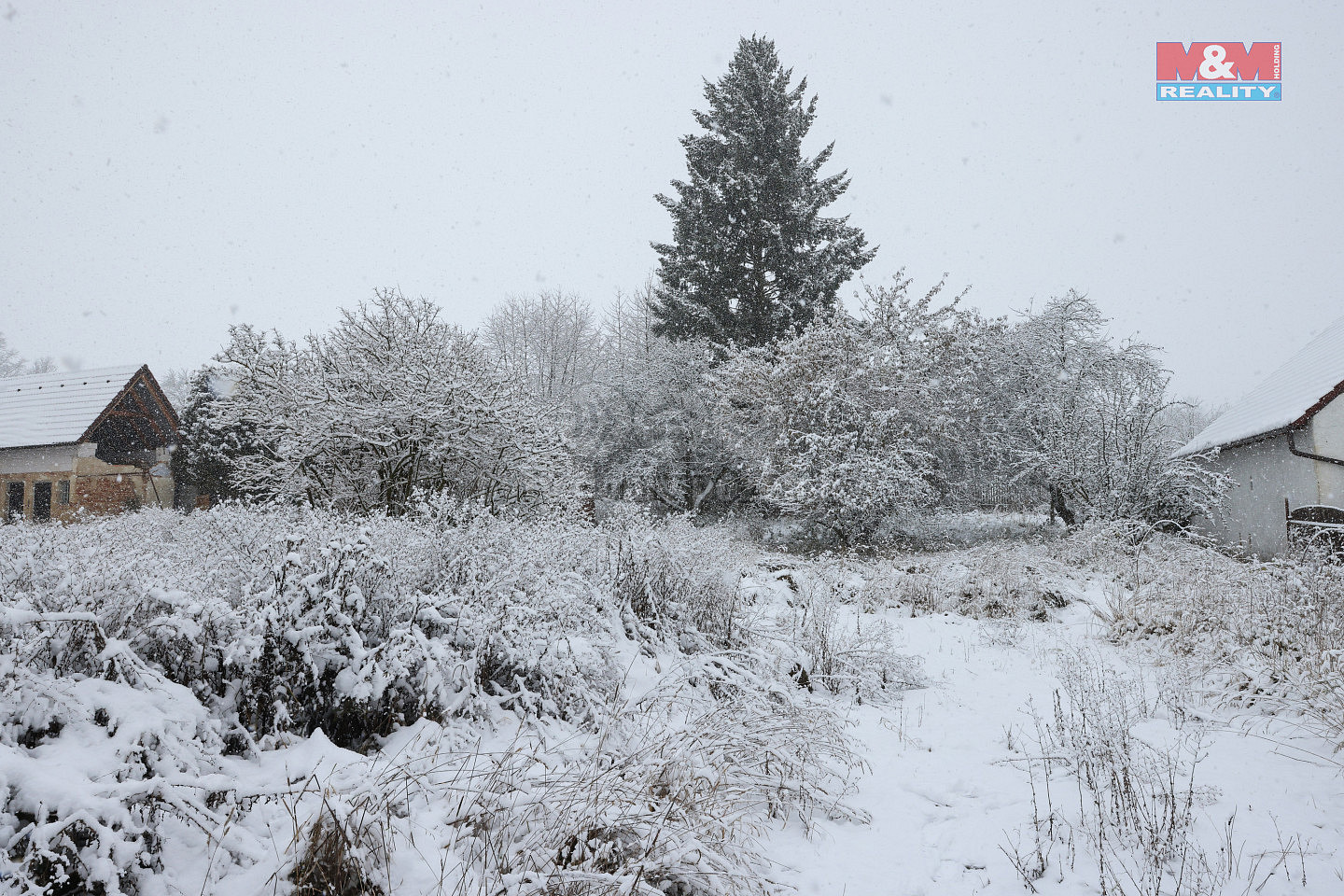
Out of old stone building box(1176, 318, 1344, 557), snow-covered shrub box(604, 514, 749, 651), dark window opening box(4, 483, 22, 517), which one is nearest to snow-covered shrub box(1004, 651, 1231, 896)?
snow-covered shrub box(604, 514, 749, 651)

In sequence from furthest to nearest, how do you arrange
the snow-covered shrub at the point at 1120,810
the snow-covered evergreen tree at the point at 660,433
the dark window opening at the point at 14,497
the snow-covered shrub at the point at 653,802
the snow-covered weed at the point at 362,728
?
the snow-covered evergreen tree at the point at 660,433
the dark window opening at the point at 14,497
the snow-covered shrub at the point at 1120,810
the snow-covered shrub at the point at 653,802
the snow-covered weed at the point at 362,728

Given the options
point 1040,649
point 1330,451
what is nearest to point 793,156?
point 1330,451

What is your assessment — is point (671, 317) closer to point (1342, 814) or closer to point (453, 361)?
point (453, 361)

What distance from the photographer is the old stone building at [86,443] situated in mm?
19312

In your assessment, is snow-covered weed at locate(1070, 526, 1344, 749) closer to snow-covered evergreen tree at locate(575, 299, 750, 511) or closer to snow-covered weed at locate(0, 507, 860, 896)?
snow-covered weed at locate(0, 507, 860, 896)

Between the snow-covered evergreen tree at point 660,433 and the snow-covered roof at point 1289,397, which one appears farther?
the snow-covered evergreen tree at point 660,433

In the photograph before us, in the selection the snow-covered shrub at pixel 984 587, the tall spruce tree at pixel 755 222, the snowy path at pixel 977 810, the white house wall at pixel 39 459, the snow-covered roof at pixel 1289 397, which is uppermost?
the tall spruce tree at pixel 755 222

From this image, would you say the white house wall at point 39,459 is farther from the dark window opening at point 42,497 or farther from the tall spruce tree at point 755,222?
the tall spruce tree at point 755,222

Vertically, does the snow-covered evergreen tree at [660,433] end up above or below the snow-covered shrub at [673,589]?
above

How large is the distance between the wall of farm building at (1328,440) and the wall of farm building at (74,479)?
91.0ft

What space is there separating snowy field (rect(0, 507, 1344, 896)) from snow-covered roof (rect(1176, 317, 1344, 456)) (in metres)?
10.6

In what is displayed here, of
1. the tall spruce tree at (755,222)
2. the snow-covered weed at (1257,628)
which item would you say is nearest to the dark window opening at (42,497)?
the tall spruce tree at (755,222)

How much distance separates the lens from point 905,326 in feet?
52.6

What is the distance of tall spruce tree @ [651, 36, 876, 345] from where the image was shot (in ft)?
65.7
